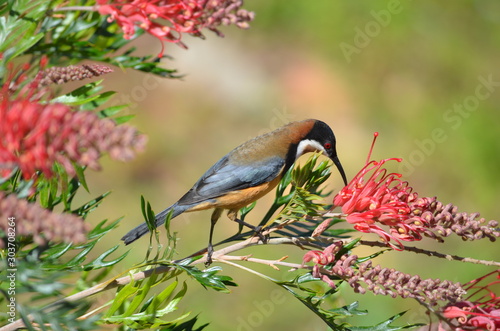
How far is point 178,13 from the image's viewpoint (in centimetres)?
187

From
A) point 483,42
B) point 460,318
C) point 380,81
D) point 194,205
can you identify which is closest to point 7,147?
point 460,318

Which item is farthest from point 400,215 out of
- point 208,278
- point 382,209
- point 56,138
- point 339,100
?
point 339,100

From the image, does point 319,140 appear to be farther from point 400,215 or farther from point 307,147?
point 400,215

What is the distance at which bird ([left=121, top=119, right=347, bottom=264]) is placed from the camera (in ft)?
9.84

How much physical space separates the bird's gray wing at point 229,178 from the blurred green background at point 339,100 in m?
1.85

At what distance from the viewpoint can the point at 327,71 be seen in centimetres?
636

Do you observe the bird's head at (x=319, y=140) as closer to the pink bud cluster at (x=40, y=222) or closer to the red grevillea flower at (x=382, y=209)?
the red grevillea flower at (x=382, y=209)

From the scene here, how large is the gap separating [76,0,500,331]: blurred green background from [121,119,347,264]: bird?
180 cm

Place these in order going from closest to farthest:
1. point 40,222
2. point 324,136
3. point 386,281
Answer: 1. point 40,222
2. point 386,281
3. point 324,136

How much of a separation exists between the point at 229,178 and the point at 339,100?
330 centimetres

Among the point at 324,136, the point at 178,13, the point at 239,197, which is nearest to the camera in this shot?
the point at 178,13

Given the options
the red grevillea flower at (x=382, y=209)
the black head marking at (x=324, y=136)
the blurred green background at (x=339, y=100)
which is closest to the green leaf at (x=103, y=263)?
the red grevillea flower at (x=382, y=209)

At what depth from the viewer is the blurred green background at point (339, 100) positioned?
538cm

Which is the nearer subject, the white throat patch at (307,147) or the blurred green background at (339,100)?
the white throat patch at (307,147)
